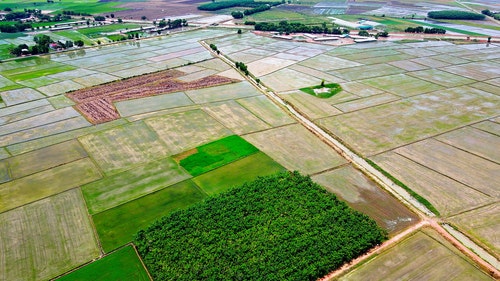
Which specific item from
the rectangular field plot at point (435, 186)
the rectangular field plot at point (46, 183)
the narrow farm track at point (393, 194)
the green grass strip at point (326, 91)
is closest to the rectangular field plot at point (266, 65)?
the green grass strip at point (326, 91)

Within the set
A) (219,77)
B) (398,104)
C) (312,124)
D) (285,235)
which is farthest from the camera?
(219,77)

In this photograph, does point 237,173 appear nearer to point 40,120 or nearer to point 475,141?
point 475,141

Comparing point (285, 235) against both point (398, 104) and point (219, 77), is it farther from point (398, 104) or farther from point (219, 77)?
point (219, 77)

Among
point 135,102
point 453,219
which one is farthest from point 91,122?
point 453,219

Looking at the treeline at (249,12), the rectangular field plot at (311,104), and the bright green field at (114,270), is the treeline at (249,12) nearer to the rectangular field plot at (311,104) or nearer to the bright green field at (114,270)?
the rectangular field plot at (311,104)

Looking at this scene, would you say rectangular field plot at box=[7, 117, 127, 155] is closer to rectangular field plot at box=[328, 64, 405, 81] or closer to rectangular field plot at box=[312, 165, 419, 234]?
rectangular field plot at box=[312, 165, 419, 234]
